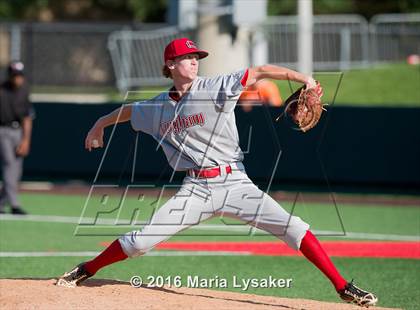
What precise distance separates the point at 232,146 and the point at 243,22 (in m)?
11.4

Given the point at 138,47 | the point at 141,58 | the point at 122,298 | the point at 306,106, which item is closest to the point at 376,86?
the point at 141,58

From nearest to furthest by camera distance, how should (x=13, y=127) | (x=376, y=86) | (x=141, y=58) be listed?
(x=13, y=127) → (x=376, y=86) → (x=141, y=58)

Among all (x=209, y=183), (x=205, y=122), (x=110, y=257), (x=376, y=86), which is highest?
(x=205, y=122)

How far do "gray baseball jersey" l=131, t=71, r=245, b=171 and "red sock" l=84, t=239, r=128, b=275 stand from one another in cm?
91

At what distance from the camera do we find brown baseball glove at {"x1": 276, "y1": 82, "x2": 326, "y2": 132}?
774cm

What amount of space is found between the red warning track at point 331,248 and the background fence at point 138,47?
1359 centimetres

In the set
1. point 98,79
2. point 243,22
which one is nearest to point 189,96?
point 243,22

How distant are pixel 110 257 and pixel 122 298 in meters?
0.42

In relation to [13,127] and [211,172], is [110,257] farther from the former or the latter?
[13,127]

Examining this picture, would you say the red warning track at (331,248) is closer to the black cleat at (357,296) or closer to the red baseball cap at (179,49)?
the black cleat at (357,296)

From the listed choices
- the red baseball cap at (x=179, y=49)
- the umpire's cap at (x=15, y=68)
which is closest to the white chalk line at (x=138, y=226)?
the umpire's cap at (x=15, y=68)

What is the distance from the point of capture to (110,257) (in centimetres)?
809

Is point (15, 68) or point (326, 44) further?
point (326, 44)

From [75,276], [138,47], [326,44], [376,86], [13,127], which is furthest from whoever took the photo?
[326,44]
